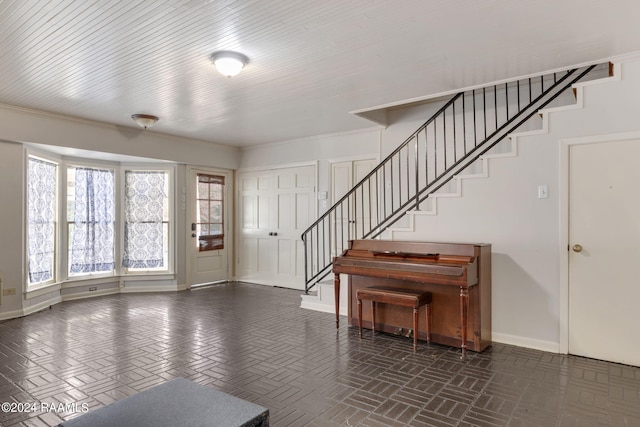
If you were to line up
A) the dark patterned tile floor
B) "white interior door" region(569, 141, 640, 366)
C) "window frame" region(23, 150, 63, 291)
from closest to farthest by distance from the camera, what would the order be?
the dark patterned tile floor
"white interior door" region(569, 141, 640, 366)
"window frame" region(23, 150, 63, 291)

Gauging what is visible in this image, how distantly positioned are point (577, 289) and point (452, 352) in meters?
1.28

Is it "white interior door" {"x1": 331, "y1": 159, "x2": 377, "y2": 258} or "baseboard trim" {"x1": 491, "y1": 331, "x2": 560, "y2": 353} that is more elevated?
"white interior door" {"x1": 331, "y1": 159, "x2": 377, "y2": 258}

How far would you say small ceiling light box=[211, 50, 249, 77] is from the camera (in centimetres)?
335

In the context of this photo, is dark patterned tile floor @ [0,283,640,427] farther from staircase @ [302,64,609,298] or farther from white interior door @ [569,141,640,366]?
staircase @ [302,64,609,298]

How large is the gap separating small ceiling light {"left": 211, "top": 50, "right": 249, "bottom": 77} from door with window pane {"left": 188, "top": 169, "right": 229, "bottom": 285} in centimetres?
413

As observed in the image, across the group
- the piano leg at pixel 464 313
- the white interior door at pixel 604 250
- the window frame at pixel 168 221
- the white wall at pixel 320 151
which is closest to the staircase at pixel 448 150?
the white wall at pixel 320 151

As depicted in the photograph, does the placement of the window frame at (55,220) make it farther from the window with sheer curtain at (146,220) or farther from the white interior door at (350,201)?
the white interior door at (350,201)

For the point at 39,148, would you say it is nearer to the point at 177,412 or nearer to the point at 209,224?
the point at 209,224

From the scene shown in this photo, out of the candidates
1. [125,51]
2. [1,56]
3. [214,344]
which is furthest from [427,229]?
[1,56]

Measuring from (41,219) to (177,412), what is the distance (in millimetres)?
5477

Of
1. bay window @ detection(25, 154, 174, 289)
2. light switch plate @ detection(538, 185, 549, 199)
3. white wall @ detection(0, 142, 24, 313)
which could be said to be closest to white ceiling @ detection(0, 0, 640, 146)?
white wall @ detection(0, 142, 24, 313)

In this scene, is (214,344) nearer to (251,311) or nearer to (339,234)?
(251,311)

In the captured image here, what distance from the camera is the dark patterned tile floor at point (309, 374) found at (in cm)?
253

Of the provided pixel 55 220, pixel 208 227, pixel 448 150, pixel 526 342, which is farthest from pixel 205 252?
pixel 526 342
